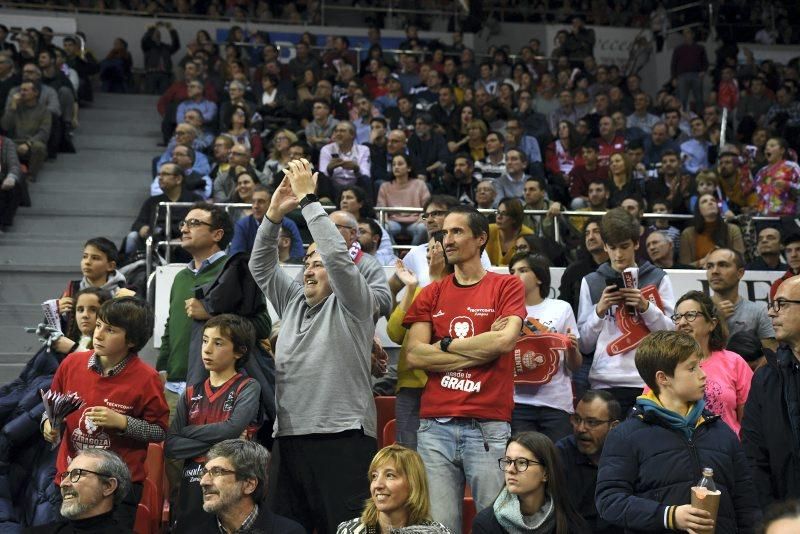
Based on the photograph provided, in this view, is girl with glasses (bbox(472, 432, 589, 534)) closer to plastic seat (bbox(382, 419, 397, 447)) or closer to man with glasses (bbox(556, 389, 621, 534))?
man with glasses (bbox(556, 389, 621, 534))

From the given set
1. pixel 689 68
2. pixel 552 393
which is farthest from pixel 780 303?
pixel 689 68

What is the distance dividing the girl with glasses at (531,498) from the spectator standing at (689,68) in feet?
45.1

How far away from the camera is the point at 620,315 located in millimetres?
6273

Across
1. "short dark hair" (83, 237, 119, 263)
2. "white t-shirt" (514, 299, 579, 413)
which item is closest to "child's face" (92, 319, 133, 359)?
"short dark hair" (83, 237, 119, 263)

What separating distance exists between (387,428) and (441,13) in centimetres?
1455

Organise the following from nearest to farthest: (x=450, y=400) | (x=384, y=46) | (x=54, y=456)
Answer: (x=450, y=400) → (x=54, y=456) → (x=384, y=46)

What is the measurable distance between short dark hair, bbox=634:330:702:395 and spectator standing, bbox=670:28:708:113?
1376 centimetres

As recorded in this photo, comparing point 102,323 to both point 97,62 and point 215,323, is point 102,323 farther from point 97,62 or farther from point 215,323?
point 97,62

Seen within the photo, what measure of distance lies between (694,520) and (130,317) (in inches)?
111

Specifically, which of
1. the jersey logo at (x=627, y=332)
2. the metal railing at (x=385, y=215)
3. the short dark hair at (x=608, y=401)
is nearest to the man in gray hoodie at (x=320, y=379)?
the short dark hair at (x=608, y=401)

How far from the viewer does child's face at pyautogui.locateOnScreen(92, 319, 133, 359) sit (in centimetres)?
533

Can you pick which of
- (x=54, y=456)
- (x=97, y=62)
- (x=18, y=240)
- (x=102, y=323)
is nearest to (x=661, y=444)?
(x=102, y=323)

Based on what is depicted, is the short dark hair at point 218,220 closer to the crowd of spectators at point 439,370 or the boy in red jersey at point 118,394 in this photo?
the crowd of spectators at point 439,370

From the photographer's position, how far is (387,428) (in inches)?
233
